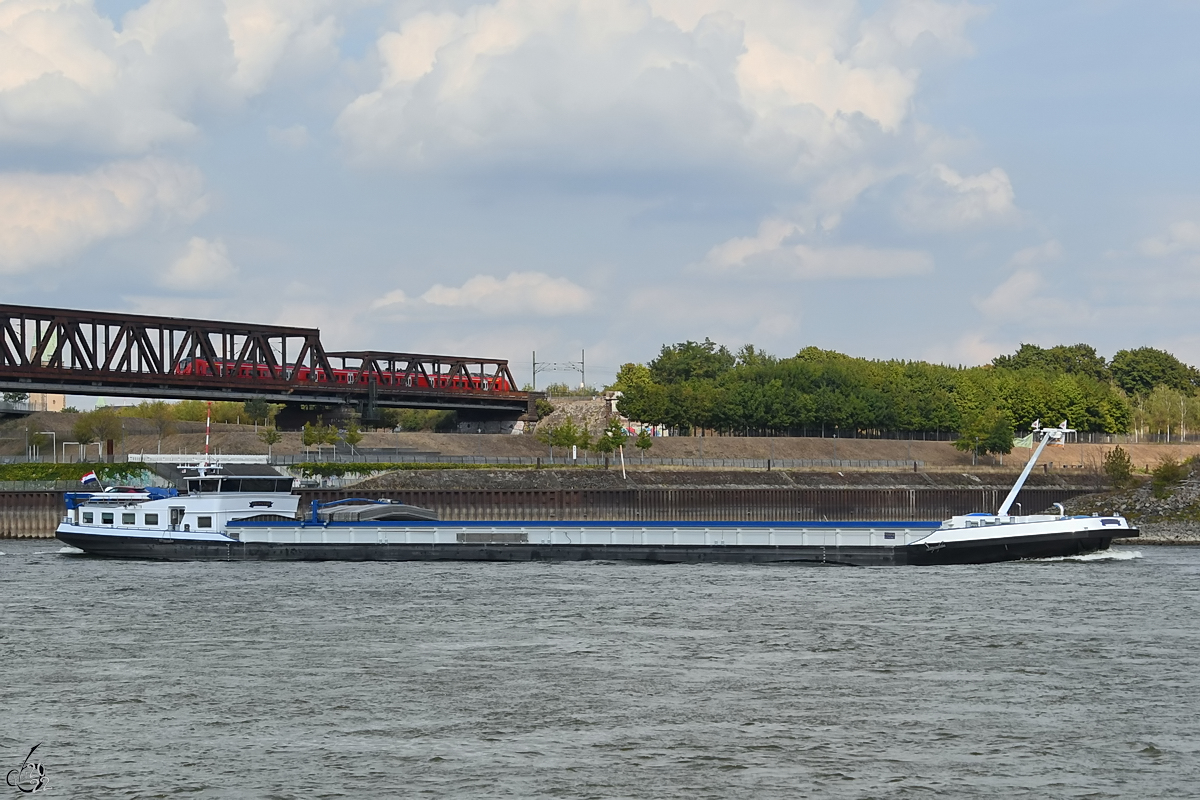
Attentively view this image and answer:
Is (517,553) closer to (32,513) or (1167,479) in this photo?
(32,513)

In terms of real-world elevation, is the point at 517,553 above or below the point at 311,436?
below

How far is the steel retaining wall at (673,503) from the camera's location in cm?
9369

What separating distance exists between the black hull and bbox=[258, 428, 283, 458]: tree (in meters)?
49.1

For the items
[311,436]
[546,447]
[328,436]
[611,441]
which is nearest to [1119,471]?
[611,441]

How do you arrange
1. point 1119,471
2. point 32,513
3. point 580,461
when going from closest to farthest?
point 32,513 → point 1119,471 → point 580,461

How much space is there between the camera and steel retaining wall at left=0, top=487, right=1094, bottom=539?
93688 millimetres

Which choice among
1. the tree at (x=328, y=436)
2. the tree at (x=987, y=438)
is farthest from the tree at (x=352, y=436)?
the tree at (x=987, y=438)

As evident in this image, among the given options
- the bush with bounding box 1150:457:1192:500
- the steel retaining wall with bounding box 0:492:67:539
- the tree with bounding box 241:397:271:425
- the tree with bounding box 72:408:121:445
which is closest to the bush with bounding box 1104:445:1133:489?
the bush with bounding box 1150:457:1192:500

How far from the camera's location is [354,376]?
5600 inches

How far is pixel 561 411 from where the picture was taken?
559ft

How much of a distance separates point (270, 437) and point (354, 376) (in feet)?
72.6

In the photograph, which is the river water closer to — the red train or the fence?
the fence

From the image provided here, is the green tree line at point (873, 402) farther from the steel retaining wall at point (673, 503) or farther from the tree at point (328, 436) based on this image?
the tree at point (328, 436)

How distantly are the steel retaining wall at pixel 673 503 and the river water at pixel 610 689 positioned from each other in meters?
39.3
